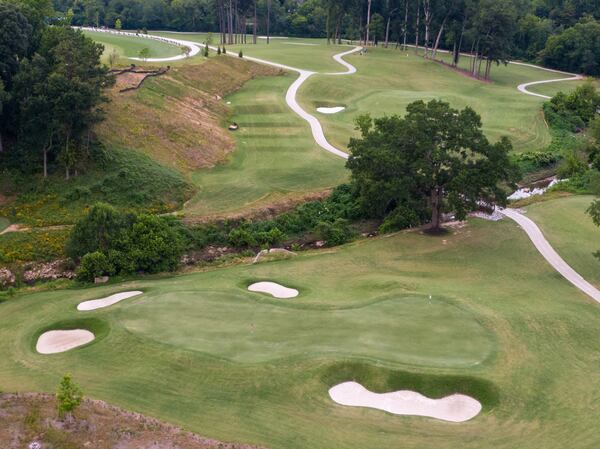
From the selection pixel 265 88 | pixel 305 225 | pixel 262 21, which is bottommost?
pixel 305 225

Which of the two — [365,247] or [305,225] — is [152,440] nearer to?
[365,247]

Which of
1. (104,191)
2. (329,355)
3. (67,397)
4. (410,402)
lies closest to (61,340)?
(67,397)

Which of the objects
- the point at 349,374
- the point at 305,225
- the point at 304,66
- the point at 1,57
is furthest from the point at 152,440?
the point at 304,66

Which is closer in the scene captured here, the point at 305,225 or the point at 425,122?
the point at 425,122

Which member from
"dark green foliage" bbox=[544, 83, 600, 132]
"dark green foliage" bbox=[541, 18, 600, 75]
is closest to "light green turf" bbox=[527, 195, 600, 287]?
"dark green foliage" bbox=[544, 83, 600, 132]

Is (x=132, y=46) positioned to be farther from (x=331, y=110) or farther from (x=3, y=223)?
(x=3, y=223)

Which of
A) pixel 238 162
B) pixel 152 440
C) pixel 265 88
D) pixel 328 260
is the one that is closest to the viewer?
pixel 152 440

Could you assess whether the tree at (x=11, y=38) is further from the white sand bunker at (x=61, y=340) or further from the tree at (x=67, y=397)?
the tree at (x=67, y=397)
